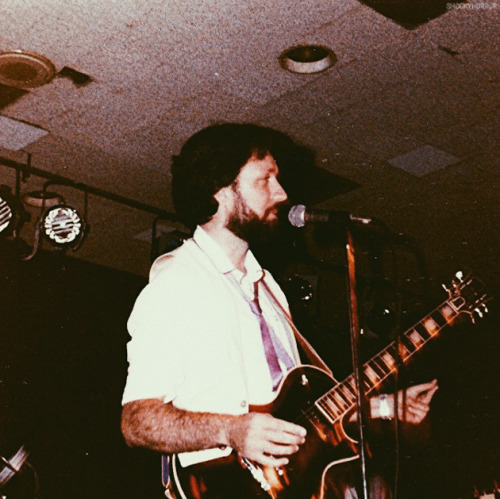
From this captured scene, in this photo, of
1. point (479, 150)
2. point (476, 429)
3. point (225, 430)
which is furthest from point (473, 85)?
point (476, 429)

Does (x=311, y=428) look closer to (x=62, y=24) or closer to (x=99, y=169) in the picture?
(x=62, y=24)

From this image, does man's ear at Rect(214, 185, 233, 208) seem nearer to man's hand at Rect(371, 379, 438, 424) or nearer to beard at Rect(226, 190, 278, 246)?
beard at Rect(226, 190, 278, 246)

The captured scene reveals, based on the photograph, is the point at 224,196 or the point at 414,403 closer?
the point at 414,403

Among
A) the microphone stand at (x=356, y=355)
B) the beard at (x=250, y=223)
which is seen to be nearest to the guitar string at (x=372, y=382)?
the microphone stand at (x=356, y=355)

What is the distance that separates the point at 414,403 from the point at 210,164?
1249mm

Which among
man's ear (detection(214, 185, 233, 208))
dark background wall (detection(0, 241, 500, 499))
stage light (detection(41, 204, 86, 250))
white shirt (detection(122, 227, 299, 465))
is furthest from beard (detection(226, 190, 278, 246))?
dark background wall (detection(0, 241, 500, 499))

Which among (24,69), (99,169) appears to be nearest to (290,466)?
(24,69)

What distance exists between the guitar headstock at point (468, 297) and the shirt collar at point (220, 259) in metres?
0.73

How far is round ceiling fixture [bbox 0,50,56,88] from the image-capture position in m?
3.55

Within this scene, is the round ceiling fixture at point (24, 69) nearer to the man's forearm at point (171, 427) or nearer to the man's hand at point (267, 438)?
the man's forearm at point (171, 427)

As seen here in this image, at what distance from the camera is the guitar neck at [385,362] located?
7.02ft

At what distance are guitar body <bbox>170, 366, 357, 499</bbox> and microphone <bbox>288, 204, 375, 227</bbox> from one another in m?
0.49

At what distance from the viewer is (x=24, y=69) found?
368 centimetres

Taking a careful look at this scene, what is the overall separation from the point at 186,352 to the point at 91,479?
15.8 feet
